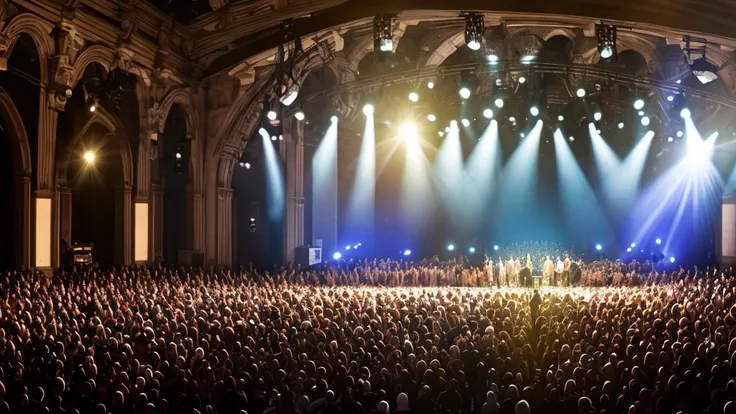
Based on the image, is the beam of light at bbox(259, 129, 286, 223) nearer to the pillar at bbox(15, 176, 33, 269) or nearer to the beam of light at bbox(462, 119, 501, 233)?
the beam of light at bbox(462, 119, 501, 233)

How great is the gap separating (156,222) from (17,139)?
8066 millimetres

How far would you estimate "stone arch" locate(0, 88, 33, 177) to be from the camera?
21.0m

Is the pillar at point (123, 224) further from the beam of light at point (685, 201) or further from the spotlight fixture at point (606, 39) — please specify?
the beam of light at point (685, 201)

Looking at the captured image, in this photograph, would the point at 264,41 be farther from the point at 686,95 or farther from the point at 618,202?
the point at 618,202

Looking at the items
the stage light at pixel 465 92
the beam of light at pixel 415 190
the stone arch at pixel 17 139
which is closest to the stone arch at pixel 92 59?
the stone arch at pixel 17 139

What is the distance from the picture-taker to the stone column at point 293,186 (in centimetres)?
3619

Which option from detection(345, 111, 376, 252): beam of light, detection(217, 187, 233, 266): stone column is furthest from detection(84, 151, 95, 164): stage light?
detection(345, 111, 376, 252): beam of light

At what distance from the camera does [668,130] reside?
119 ft

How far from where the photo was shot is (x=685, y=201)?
43.3 m

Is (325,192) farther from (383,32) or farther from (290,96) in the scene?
(383,32)

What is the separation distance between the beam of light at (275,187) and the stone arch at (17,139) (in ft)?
53.9

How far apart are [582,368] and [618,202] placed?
121 feet

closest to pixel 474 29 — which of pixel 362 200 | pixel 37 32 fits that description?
pixel 37 32

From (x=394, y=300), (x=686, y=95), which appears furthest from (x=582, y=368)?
(x=686, y=95)
